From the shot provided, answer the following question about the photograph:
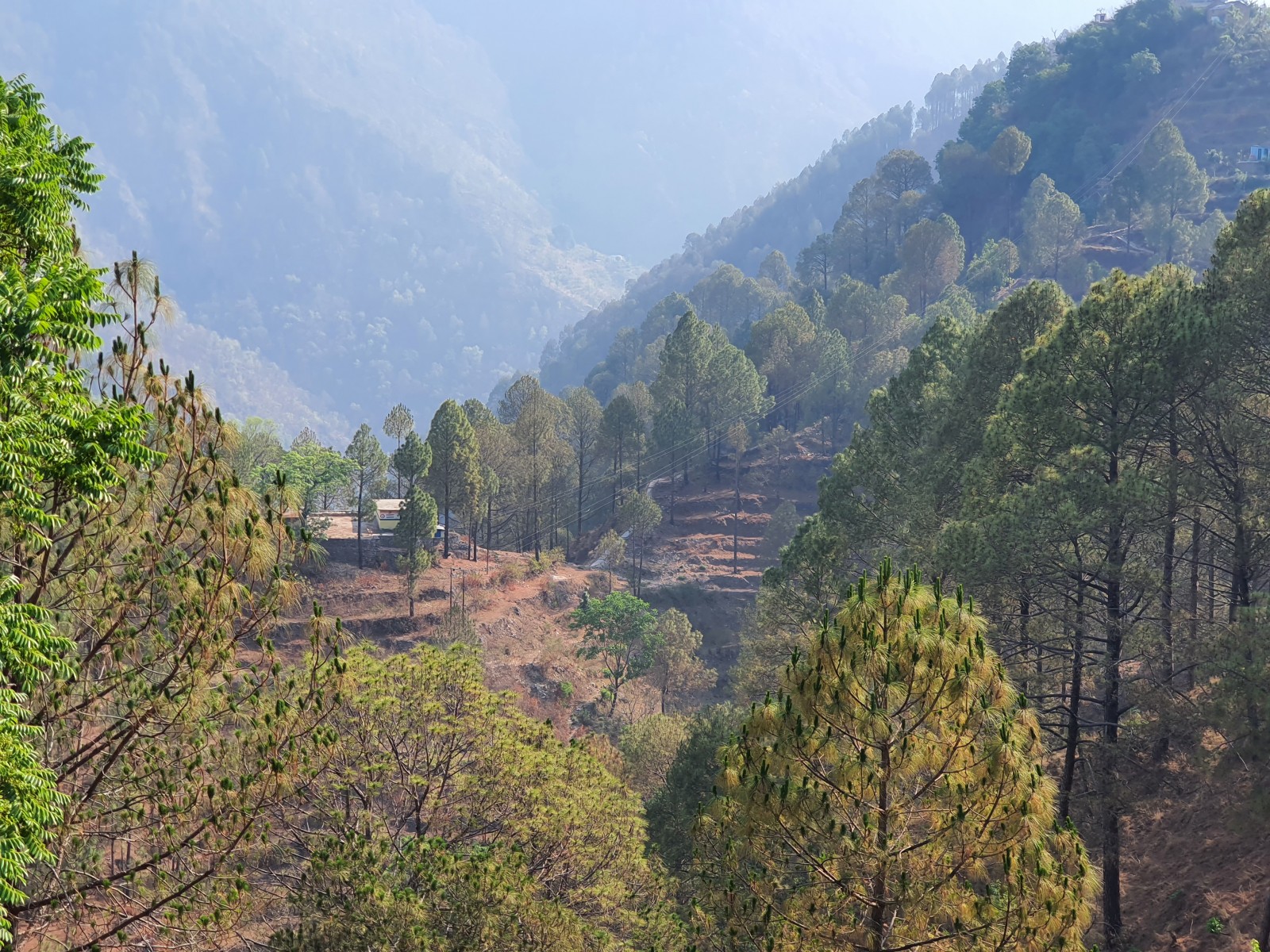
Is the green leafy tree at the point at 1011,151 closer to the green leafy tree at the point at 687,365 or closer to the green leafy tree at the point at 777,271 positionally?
the green leafy tree at the point at 777,271

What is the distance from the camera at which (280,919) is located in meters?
27.5

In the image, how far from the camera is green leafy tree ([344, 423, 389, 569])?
60.2 metres

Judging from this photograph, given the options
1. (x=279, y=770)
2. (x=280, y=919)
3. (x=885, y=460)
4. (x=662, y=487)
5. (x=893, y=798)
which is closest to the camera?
(x=279, y=770)

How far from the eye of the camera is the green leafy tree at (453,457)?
60594 millimetres

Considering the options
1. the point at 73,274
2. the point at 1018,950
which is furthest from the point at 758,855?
the point at 73,274

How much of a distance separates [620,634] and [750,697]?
21730 millimetres

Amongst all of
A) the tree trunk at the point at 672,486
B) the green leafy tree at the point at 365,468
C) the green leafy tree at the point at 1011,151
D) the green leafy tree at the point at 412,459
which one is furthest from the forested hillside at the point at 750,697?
the green leafy tree at the point at 1011,151

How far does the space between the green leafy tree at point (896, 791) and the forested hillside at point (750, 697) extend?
0.15 ft

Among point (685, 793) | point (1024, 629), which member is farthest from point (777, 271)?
point (1024, 629)

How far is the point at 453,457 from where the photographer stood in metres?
60.9

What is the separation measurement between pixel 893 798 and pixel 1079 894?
2.18 metres

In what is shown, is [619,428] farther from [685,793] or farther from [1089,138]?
[1089,138]

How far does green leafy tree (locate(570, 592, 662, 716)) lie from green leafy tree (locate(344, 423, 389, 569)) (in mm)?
14184

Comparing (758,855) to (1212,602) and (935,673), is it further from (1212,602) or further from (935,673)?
(1212,602)
